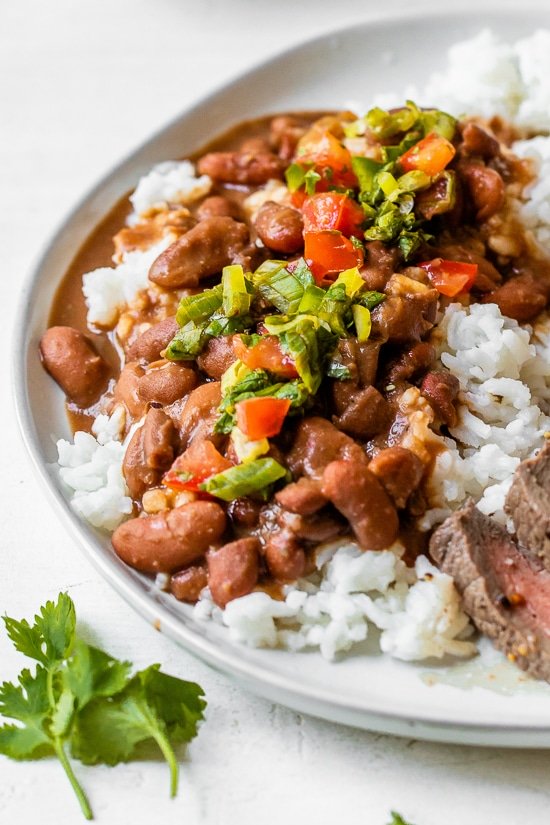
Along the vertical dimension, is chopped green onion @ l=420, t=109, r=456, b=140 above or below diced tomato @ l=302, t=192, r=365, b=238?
above

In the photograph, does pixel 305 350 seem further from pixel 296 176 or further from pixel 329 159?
pixel 329 159

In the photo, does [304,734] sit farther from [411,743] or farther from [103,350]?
[103,350]

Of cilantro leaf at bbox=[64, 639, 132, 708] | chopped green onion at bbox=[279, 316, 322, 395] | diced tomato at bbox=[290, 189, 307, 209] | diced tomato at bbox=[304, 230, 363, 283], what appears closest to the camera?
cilantro leaf at bbox=[64, 639, 132, 708]

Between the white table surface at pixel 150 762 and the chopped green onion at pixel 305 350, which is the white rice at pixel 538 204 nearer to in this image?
the chopped green onion at pixel 305 350

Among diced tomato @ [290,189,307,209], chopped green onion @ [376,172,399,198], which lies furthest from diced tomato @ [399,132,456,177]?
diced tomato @ [290,189,307,209]

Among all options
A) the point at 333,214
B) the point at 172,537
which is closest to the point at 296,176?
the point at 333,214

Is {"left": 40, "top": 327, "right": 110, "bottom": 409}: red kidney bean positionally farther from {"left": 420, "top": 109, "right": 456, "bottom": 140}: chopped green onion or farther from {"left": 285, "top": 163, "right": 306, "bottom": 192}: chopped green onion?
{"left": 420, "top": 109, "right": 456, "bottom": 140}: chopped green onion

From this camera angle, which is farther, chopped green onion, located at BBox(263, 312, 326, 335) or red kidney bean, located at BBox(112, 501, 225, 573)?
chopped green onion, located at BBox(263, 312, 326, 335)
